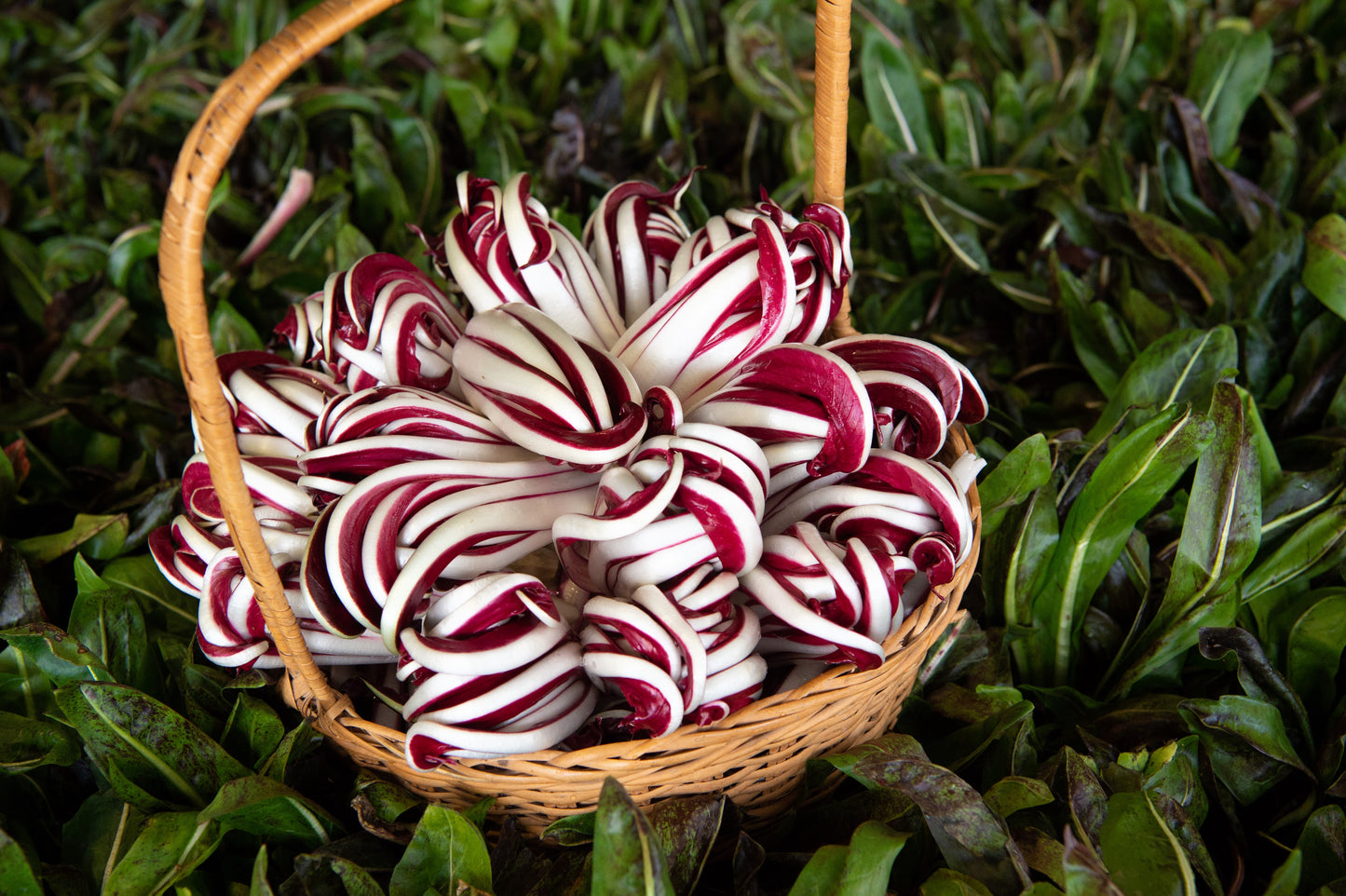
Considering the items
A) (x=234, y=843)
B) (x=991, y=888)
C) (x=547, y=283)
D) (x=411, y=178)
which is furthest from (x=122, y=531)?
(x=991, y=888)

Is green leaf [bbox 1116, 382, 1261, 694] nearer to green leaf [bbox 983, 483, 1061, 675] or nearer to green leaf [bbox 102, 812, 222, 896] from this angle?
green leaf [bbox 983, 483, 1061, 675]

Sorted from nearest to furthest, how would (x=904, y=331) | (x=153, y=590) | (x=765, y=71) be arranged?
(x=153, y=590) → (x=904, y=331) → (x=765, y=71)

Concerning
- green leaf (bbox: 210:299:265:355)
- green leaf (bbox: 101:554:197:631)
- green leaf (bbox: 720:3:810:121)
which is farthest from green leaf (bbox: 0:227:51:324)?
green leaf (bbox: 720:3:810:121)

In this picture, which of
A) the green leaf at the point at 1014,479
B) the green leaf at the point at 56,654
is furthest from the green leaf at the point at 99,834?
the green leaf at the point at 1014,479

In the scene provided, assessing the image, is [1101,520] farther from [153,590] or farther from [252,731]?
[153,590]

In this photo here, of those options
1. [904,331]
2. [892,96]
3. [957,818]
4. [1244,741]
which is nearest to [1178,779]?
[1244,741]

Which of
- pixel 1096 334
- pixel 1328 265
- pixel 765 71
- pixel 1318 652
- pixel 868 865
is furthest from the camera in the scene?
pixel 765 71
